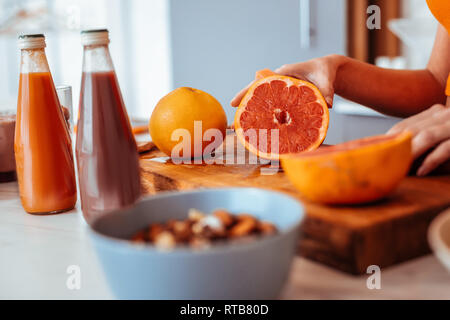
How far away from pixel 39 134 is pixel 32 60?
13 centimetres

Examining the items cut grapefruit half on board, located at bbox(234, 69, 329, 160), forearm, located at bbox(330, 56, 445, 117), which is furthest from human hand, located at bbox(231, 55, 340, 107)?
forearm, located at bbox(330, 56, 445, 117)

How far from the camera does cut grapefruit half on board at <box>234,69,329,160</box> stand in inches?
39.7

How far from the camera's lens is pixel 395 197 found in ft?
2.30

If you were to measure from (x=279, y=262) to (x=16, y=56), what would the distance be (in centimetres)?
473

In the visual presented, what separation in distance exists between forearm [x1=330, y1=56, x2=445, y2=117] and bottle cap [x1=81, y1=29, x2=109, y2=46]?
82cm

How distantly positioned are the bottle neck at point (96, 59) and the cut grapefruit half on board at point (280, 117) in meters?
0.34

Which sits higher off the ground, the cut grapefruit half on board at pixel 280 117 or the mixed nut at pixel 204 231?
the cut grapefruit half on board at pixel 280 117

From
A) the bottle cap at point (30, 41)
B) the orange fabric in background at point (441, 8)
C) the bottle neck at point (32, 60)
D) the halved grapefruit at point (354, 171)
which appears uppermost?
the orange fabric in background at point (441, 8)

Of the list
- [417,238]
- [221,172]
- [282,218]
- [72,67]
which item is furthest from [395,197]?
[72,67]

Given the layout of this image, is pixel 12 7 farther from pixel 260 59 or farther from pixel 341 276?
pixel 341 276

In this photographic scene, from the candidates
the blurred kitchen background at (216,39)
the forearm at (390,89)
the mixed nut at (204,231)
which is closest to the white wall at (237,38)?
the blurred kitchen background at (216,39)

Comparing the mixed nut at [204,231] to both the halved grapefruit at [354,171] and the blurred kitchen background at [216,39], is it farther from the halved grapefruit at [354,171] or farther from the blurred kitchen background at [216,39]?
the blurred kitchen background at [216,39]

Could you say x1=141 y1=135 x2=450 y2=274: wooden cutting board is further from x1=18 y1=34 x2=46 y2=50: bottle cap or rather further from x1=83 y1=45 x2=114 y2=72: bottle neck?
x1=18 y1=34 x2=46 y2=50: bottle cap

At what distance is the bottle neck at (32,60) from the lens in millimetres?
849
